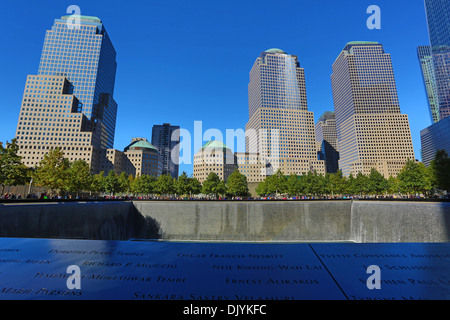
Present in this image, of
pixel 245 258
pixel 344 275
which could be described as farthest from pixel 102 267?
pixel 344 275

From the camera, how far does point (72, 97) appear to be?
142 metres

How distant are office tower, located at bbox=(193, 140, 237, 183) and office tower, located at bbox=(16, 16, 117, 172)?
67137 mm

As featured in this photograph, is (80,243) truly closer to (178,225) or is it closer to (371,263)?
(371,263)

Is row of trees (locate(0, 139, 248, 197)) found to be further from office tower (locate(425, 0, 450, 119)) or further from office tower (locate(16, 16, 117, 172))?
office tower (locate(425, 0, 450, 119))

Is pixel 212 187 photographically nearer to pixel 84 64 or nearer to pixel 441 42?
pixel 84 64

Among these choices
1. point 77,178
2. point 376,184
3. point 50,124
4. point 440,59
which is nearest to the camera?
point 77,178

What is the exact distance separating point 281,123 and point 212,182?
364ft

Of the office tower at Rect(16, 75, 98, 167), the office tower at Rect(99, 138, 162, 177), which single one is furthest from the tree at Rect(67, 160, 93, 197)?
the office tower at Rect(99, 138, 162, 177)

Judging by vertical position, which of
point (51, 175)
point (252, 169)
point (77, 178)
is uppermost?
point (252, 169)

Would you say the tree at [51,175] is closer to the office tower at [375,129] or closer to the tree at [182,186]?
the tree at [182,186]

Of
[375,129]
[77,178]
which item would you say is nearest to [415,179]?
[77,178]

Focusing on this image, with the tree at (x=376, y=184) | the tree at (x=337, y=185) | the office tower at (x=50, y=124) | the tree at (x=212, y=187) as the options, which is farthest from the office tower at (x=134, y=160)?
the tree at (x=376, y=184)

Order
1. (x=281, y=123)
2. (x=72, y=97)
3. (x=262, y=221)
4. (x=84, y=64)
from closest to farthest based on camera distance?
(x=262, y=221), (x=72, y=97), (x=84, y=64), (x=281, y=123)

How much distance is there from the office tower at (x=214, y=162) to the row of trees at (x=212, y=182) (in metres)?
71.5
